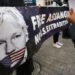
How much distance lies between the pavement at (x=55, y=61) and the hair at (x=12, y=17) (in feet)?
4.14

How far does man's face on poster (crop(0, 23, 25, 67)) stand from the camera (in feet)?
5.04

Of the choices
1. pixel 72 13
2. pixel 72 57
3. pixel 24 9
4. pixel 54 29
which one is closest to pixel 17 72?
pixel 24 9

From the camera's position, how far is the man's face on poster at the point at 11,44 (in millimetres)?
1535

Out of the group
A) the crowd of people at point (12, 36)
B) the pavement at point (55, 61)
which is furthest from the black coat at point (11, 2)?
the pavement at point (55, 61)

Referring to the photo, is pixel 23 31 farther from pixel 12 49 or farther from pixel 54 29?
pixel 54 29

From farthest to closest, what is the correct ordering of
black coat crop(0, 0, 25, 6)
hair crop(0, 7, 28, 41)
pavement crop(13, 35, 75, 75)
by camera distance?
pavement crop(13, 35, 75, 75)
black coat crop(0, 0, 25, 6)
hair crop(0, 7, 28, 41)

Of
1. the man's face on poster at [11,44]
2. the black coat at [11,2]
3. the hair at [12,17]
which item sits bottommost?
the man's face on poster at [11,44]

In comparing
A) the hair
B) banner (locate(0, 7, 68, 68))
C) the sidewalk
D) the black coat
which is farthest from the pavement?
the hair

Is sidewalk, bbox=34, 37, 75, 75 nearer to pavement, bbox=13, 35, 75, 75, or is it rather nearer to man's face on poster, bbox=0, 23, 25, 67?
pavement, bbox=13, 35, 75, 75

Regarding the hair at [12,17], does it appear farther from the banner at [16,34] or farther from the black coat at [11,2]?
the black coat at [11,2]

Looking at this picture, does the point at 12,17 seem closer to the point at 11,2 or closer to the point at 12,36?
the point at 12,36

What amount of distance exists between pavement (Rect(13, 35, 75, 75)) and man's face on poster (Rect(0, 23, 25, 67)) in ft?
3.79

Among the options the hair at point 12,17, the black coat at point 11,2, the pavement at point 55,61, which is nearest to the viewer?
the hair at point 12,17

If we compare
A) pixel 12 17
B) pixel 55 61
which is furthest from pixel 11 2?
pixel 55 61
